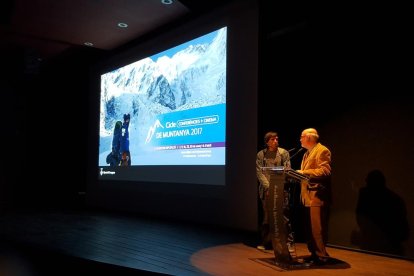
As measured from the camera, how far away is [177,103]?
579cm

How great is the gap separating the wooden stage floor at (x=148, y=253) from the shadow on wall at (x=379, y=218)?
0.41 ft

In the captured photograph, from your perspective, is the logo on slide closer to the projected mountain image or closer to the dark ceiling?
the projected mountain image

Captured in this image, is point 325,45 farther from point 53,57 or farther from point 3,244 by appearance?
point 53,57

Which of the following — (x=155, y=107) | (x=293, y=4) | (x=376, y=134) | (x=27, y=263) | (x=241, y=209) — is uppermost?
(x=293, y=4)

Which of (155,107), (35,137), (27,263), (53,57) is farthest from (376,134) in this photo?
(35,137)


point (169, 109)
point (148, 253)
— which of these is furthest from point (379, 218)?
point (169, 109)

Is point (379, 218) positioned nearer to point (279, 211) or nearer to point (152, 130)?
point (279, 211)

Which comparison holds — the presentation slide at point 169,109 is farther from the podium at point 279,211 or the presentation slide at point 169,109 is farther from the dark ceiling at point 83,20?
the podium at point 279,211

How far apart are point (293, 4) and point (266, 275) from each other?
3124 millimetres

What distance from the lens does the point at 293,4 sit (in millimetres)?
4496

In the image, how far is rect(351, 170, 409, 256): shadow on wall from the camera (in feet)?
11.9

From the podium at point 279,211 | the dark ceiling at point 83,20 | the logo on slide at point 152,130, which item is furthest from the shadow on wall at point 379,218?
the logo on slide at point 152,130

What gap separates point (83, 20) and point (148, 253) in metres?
4.03

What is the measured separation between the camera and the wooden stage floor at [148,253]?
10.4ft
